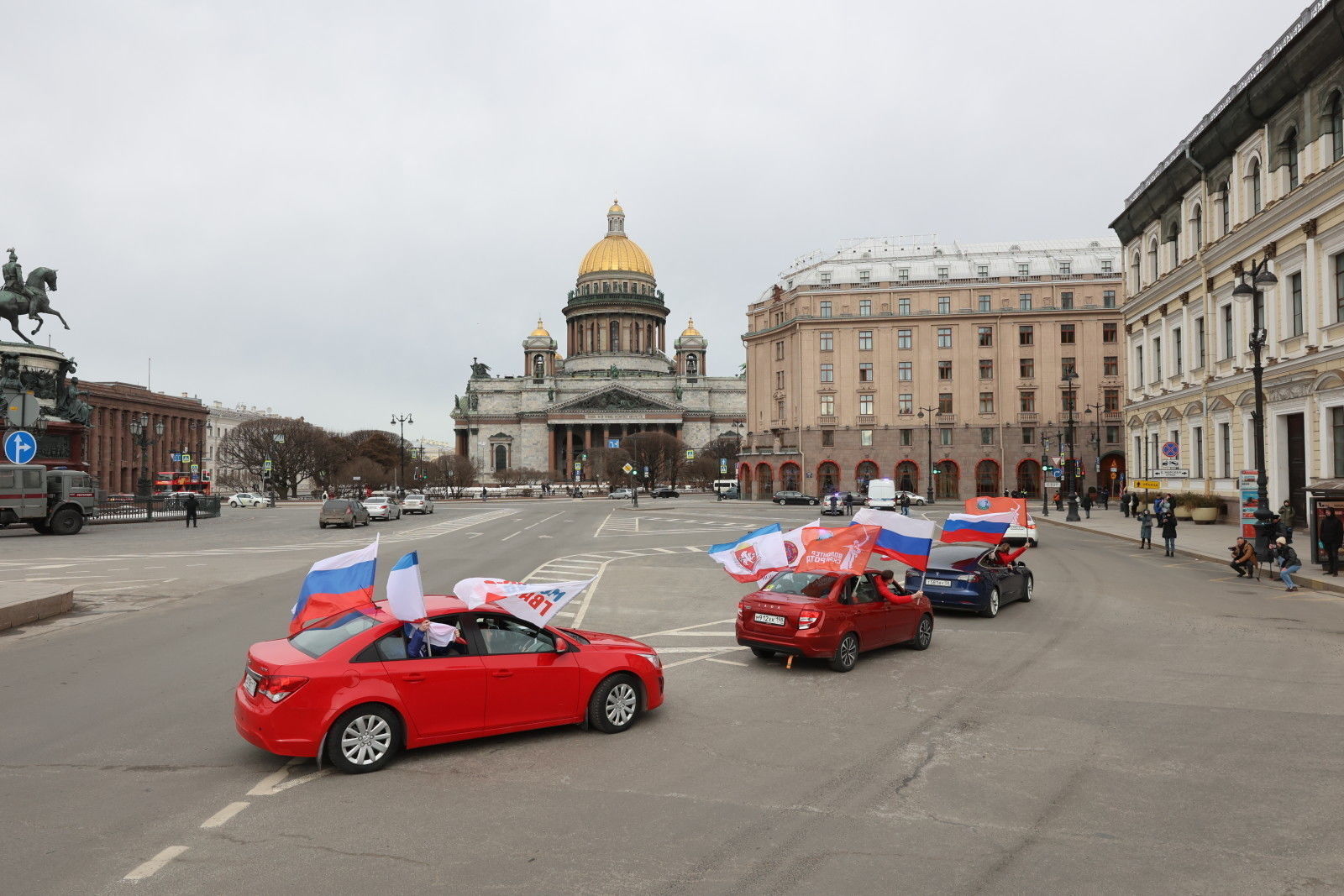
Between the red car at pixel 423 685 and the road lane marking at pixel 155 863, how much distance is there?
131 cm

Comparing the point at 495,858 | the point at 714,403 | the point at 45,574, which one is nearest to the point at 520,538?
the point at 45,574

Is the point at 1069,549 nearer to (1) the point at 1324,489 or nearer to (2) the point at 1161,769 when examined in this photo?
(1) the point at 1324,489

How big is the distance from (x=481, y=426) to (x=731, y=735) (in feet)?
509

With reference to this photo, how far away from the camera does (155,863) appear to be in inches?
227

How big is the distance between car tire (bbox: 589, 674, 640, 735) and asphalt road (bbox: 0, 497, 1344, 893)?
0.16m

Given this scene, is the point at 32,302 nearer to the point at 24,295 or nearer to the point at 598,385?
the point at 24,295

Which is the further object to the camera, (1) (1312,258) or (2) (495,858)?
(1) (1312,258)

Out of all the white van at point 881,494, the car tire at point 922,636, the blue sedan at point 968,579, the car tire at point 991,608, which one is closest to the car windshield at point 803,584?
the car tire at point 922,636

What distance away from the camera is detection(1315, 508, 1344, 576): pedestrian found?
20547mm

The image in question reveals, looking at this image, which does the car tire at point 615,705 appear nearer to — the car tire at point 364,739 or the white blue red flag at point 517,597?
the white blue red flag at point 517,597

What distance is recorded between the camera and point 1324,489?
2089 cm

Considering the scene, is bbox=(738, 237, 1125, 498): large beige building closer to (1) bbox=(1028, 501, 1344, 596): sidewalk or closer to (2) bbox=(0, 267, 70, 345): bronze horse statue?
(1) bbox=(1028, 501, 1344, 596): sidewalk

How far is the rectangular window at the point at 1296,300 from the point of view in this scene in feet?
105

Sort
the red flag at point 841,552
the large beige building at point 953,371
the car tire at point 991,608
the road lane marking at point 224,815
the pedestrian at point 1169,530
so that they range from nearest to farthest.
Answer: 1. the road lane marking at point 224,815
2. the red flag at point 841,552
3. the car tire at point 991,608
4. the pedestrian at point 1169,530
5. the large beige building at point 953,371
